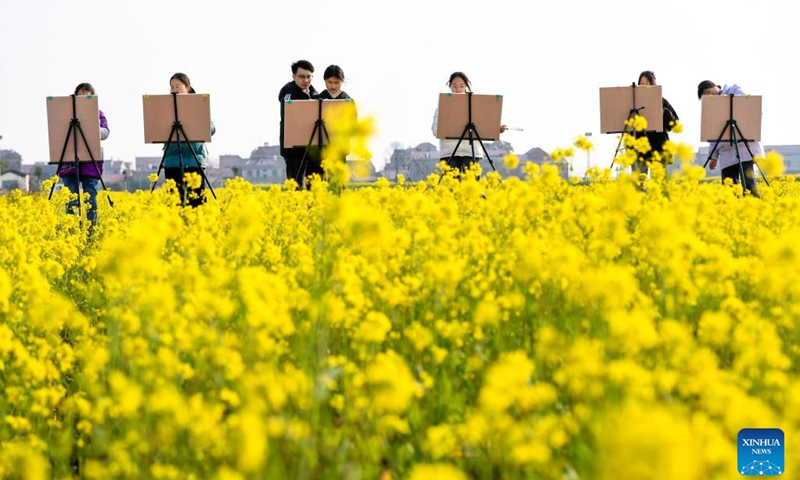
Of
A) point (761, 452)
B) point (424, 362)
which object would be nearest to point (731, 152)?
point (424, 362)

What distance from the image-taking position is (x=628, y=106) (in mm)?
9617

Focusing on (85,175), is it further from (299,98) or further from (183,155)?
(299,98)

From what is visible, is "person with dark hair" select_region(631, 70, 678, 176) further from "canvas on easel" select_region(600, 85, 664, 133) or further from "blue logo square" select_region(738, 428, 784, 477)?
"blue logo square" select_region(738, 428, 784, 477)

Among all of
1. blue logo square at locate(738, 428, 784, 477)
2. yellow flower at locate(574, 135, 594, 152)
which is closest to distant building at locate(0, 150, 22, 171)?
yellow flower at locate(574, 135, 594, 152)

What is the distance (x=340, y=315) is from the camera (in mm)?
3000

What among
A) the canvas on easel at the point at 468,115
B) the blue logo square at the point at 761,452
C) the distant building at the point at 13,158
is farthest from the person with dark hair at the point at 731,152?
the distant building at the point at 13,158

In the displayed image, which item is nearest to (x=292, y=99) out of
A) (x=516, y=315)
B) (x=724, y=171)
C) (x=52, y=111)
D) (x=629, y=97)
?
(x=52, y=111)

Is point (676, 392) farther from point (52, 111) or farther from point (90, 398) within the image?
point (52, 111)

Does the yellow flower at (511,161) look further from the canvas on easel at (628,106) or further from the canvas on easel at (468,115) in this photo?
the canvas on easel at (628,106)

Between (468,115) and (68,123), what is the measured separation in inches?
151

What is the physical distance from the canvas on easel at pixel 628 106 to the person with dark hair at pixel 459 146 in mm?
1143

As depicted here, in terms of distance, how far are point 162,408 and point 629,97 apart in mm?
8049

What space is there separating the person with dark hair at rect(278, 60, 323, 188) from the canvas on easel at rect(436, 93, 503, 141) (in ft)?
4.07

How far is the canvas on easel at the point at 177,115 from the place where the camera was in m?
8.80
